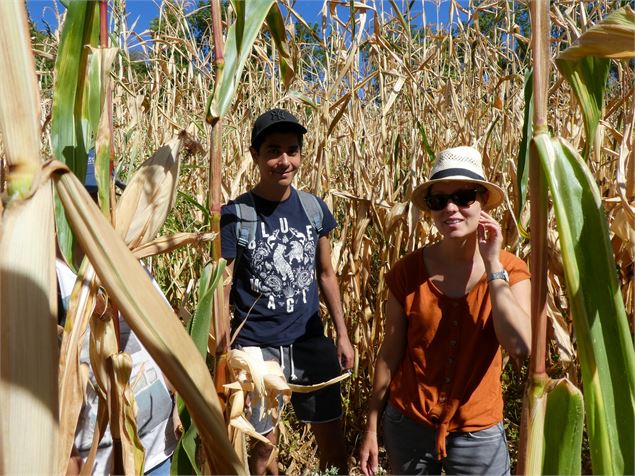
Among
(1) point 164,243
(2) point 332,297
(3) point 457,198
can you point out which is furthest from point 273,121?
(1) point 164,243

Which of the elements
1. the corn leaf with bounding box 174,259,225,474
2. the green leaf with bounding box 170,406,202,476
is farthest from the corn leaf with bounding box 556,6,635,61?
the green leaf with bounding box 170,406,202,476

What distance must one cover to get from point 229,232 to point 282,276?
242 mm

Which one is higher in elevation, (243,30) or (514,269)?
(243,30)

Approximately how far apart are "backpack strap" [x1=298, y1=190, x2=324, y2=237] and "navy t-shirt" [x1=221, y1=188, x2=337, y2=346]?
2 cm

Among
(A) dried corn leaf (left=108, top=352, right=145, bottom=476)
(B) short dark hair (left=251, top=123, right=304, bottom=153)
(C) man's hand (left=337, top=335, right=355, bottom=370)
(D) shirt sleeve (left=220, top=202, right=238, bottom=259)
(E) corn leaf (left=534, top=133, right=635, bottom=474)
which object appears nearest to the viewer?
(E) corn leaf (left=534, top=133, right=635, bottom=474)

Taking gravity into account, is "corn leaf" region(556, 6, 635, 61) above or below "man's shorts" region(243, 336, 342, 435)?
above

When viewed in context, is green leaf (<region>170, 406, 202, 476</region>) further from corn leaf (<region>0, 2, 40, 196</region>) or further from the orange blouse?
Answer: the orange blouse

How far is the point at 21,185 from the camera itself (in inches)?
15.4

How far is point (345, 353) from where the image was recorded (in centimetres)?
225

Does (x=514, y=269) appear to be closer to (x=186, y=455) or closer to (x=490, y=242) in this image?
(x=490, y=242)

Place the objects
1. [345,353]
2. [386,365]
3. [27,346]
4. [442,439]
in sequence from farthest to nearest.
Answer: [345,353], [386,365], [442,439], [27,346]

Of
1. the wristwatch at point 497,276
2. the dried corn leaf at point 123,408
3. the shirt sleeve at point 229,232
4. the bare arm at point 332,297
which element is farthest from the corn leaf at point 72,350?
the bare arm at point 332,297

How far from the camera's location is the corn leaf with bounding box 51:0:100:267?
65 centimetres

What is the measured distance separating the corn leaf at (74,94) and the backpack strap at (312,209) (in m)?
1.50
